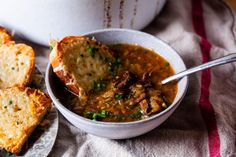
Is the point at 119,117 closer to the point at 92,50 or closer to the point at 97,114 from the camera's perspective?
the point at 97,114

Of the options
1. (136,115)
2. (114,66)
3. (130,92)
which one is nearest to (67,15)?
(114,66)

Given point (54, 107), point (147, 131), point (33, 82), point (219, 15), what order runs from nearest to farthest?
point (147, 131) → point (54, 107) → point (33, 82) → point (219, 15)

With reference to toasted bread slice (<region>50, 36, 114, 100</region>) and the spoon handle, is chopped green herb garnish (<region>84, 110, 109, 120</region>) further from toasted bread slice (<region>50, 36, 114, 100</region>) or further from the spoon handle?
the spoon handle

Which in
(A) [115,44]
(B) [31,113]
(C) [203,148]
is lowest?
(C) [203,148]

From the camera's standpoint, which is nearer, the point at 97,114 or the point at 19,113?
the point at 97,114

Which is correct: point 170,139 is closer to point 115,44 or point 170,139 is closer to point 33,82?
point 115,44

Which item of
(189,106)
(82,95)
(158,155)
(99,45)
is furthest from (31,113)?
(189,106)

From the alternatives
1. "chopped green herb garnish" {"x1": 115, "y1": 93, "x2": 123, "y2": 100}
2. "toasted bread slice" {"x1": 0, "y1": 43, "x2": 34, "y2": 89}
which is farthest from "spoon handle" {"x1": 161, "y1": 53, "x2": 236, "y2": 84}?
"toasted bread slice" {"x1": 0, "y1": 43, "x2": 34, "y2": 89}
